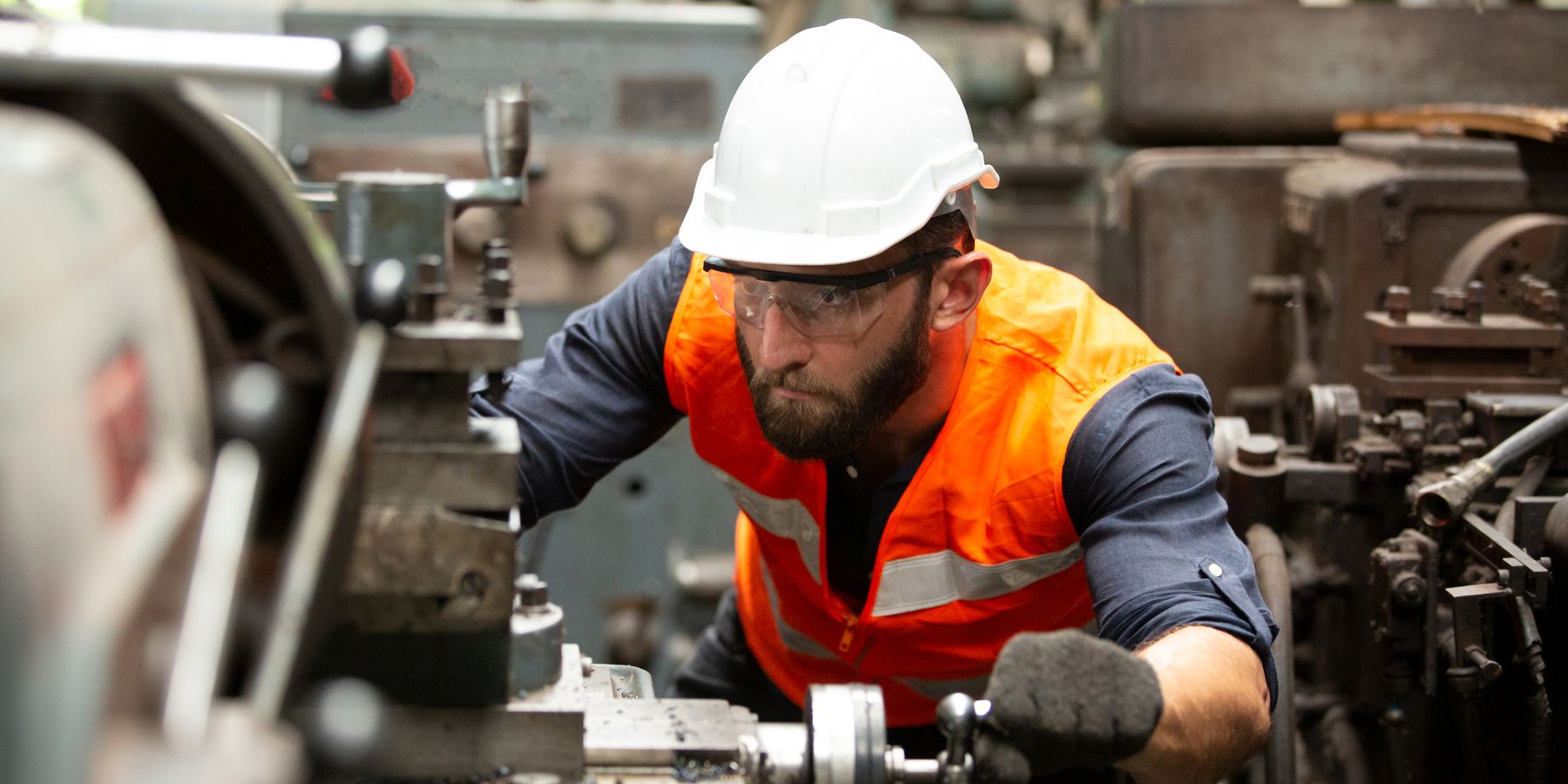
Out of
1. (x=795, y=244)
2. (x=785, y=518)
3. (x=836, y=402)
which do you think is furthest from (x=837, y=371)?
(x=785, y=518)

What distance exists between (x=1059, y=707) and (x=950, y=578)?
64 centimetres

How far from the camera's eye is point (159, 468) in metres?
0.84

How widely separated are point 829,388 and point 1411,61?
7.62ft

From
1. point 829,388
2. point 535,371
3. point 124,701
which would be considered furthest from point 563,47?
point 124,701

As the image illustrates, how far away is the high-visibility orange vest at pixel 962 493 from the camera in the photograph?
1.81 meters

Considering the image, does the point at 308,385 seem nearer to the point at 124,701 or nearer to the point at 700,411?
the point at 124,701

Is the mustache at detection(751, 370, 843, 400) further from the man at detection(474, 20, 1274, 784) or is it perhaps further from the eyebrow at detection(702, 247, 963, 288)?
the eyebrow at detection(702, 247, 963, 288)

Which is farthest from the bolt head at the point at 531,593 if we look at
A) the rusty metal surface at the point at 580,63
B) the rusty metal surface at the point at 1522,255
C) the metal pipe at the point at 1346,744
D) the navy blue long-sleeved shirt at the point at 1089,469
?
the rusty metal surface at the point at 580,63

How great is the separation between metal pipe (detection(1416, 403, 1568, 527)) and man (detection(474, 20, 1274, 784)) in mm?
367

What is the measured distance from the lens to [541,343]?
3.67 m

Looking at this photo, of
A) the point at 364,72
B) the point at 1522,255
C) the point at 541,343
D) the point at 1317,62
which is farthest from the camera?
the point at 541,343

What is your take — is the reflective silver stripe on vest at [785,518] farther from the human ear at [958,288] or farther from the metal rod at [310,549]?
the metal rod at [310,549]

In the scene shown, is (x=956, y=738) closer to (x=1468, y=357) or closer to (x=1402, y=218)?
(x=1468, y=357)

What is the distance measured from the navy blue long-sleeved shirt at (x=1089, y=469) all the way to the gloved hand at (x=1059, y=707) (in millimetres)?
273
